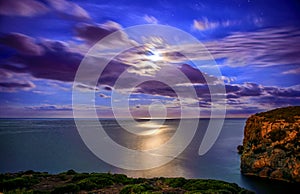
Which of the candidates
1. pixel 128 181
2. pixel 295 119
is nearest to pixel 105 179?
pixel 128 181

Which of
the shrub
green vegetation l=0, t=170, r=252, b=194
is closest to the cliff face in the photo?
green vegetation l=0, t=170, r=252, b=194

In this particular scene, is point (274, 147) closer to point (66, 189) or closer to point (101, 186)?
point (101, 186)

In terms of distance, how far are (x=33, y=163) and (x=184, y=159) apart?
51607 mm

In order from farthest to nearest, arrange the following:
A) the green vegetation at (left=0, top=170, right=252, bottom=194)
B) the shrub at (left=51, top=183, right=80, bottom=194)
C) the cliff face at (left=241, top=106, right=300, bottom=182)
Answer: the cliff face at (left=241, top=106, right=300, bottom=182) < the green vegetation at (left=0, top=170, right=252, bottom=194) < the shrub at (left=51, top=183, right=80, bottom=194)

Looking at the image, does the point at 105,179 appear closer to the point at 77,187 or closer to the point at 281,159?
the point at 77,187

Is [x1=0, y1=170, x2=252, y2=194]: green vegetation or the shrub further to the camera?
[x1=0, y1=170, x2=252, y2=194]: green vegetation

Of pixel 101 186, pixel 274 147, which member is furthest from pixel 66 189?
pixel 274 147

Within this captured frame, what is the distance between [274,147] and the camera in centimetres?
5975

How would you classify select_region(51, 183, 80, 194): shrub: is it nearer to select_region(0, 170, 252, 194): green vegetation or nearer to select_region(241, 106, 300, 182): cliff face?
select_region(0, 170, 252, 194): green vegetation

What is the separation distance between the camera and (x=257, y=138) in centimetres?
6500

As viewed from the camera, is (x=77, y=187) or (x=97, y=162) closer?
(x=77, y=187)

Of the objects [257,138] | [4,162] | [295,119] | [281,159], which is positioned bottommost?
[4,162]

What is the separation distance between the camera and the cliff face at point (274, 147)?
56769 mm

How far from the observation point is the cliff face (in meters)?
56.8
